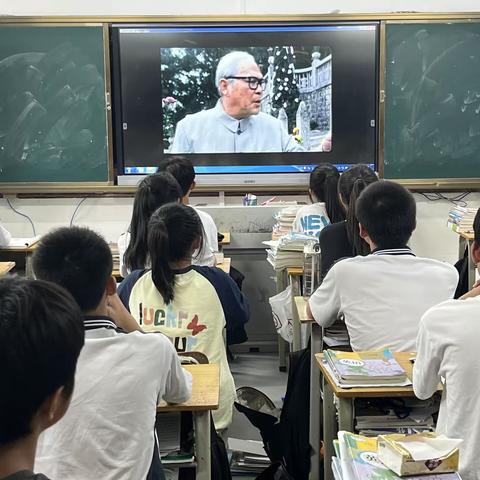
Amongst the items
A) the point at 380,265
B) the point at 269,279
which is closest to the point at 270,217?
the point at 269,279

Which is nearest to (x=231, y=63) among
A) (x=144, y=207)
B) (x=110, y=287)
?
(x=144, y=207)

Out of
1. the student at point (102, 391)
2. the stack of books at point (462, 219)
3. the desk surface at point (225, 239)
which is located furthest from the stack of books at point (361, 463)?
the stack of books at point (462, 219)

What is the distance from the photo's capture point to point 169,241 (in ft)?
7.57

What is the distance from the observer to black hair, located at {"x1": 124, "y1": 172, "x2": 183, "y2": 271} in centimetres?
293

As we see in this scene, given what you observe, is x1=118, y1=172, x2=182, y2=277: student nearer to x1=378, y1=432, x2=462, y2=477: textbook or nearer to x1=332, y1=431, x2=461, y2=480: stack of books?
x1=332, y1=431, x2=461, y2=480: stack of books

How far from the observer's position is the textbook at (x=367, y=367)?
6.23 ft

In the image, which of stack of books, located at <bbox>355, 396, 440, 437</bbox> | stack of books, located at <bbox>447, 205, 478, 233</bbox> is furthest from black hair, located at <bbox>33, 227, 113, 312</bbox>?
stack of books, located at <bbox>447, 205, 478, 233</bbox>

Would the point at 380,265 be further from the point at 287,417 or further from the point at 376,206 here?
the point at 287,417

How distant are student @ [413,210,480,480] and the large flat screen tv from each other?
3570 millimetres

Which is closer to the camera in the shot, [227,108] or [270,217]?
[270,217]

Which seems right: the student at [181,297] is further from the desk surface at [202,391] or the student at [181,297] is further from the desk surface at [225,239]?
the desk surface at [225,239]

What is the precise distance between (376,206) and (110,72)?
322cm

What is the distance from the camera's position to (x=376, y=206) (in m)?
2.33

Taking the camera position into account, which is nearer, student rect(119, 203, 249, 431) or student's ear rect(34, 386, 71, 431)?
student's ear rect(34, 386, 71, 431)
